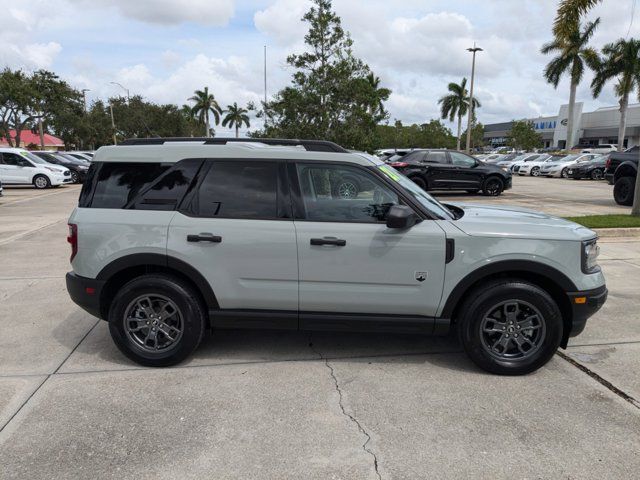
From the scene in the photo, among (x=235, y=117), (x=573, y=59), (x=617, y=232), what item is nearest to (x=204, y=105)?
(x=235, y=117)

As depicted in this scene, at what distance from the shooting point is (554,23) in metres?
12.6

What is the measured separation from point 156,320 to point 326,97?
34.0 feet

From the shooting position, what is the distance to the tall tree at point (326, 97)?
510 inches

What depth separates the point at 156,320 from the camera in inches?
155

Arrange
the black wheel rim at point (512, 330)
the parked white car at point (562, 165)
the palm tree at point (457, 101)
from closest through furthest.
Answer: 1. the black wheel rim at point (512, 330)
2. the parked white car at point (562, 165)
3. the palm tree at point (457, 101)

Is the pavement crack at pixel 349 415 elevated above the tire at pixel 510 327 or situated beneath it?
situated beneath

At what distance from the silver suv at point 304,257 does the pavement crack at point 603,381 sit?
1.17 ft

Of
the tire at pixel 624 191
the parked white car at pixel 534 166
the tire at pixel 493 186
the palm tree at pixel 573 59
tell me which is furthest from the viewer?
the palm tree at pixel 573 59

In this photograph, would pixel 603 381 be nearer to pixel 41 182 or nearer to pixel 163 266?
pixel 163 266

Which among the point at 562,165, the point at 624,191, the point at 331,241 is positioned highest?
the point at 562,165

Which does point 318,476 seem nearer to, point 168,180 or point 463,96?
point 168,180

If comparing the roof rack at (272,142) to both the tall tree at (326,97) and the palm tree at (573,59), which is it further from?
the palm tree at (573,59)

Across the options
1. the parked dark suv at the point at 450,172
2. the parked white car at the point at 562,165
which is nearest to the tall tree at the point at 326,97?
the parked dark suv at the point at 450,172

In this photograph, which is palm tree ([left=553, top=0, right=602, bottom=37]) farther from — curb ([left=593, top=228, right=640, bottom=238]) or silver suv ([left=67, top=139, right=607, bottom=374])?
silver suv ([left=67, top=139, right=607, bottom=374])
